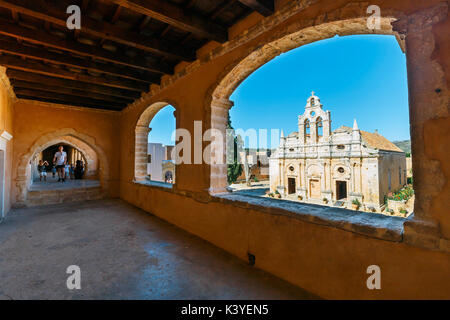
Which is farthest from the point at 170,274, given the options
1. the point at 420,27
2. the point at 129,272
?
the point at 420,27

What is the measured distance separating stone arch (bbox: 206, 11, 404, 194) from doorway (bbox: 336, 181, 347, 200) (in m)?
15.4

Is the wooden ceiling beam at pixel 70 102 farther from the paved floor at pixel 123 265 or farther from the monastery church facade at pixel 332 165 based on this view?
the monastery church facade at pixel 332 165

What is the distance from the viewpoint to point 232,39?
285cm

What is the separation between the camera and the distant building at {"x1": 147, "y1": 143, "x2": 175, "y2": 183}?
19984 mm

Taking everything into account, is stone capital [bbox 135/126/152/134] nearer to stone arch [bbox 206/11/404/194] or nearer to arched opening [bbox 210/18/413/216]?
stone arch [bbox 206/11/404/194]

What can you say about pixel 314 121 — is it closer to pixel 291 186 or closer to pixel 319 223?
pixel 291 186

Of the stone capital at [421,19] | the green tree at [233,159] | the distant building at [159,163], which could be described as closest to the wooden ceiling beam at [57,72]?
the stone capital at [421,19]

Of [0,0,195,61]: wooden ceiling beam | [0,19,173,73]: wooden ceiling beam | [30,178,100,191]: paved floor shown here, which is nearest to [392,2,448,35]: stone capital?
[0,0,195,61]: wooden ceiling beam

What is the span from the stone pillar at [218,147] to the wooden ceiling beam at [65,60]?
82.4 inches

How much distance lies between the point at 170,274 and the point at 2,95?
495 cm

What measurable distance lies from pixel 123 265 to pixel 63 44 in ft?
10.7

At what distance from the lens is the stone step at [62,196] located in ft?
18.9

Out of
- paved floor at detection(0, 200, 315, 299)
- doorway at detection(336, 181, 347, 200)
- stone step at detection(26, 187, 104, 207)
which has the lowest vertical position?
doorway at detection(336, 181, 347, 200)

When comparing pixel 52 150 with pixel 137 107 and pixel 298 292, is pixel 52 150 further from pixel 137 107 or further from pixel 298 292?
pixel 298 292
